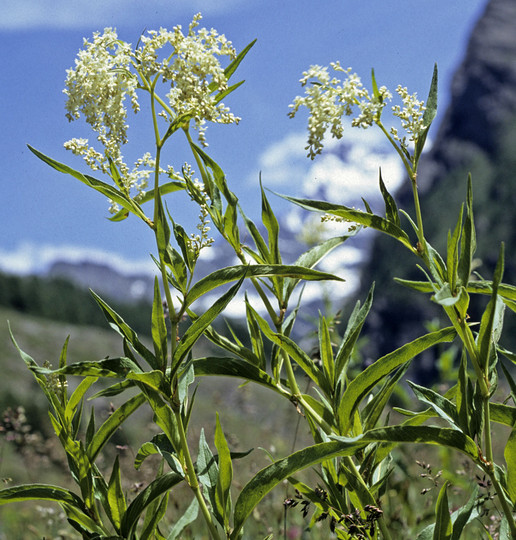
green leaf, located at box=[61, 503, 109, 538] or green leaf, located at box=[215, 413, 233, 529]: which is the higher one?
green leaf, located at box=[215, 413, 233, 529]

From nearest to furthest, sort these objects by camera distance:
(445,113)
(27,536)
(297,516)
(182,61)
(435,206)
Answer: (182,61)
(297,516)
(27,536)
(435,206)
(445,113)

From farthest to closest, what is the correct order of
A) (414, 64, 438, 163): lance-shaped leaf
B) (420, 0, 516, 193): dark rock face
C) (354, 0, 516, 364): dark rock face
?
(420, 0, 516, 193): dark rock face
(354, 0, 516, 364): dark rock face
(414, 64, 438, 163): lance-shaped leaf

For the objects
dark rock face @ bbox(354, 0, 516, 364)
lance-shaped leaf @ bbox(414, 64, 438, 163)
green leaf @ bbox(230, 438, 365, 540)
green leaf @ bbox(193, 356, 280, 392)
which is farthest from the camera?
dark rock face @ bbox(354, 0, 516, 364)

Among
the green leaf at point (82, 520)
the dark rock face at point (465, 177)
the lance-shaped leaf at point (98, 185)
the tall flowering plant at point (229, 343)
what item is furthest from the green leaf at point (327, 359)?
the dark rock face at point (465, 177)

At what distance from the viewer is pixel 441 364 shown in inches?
188

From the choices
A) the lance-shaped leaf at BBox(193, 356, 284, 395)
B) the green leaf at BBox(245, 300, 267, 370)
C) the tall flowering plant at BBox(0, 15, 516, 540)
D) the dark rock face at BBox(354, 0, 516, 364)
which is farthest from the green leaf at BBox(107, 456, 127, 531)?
the dark rock face at BBox(354, 0, 516, 364)

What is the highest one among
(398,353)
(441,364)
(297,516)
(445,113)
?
(445,113)

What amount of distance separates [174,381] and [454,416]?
2.78 ft

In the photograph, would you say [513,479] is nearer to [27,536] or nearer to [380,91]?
[380,91]

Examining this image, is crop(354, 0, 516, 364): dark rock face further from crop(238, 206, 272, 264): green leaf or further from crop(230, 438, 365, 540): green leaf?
crop(230, 438, 365, 540): green leaf

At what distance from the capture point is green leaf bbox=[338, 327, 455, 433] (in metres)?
1.84

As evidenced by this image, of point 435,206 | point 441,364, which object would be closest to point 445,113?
point 435,206

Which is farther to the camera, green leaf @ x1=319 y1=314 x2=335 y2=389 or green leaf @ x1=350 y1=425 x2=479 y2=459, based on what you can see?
green leaf @ x1=319 y1=314 x2=335 y2=389

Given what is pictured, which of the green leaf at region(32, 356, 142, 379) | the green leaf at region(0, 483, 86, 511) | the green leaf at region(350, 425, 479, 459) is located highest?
the green leaf at region(32, 356, 142, 379)
